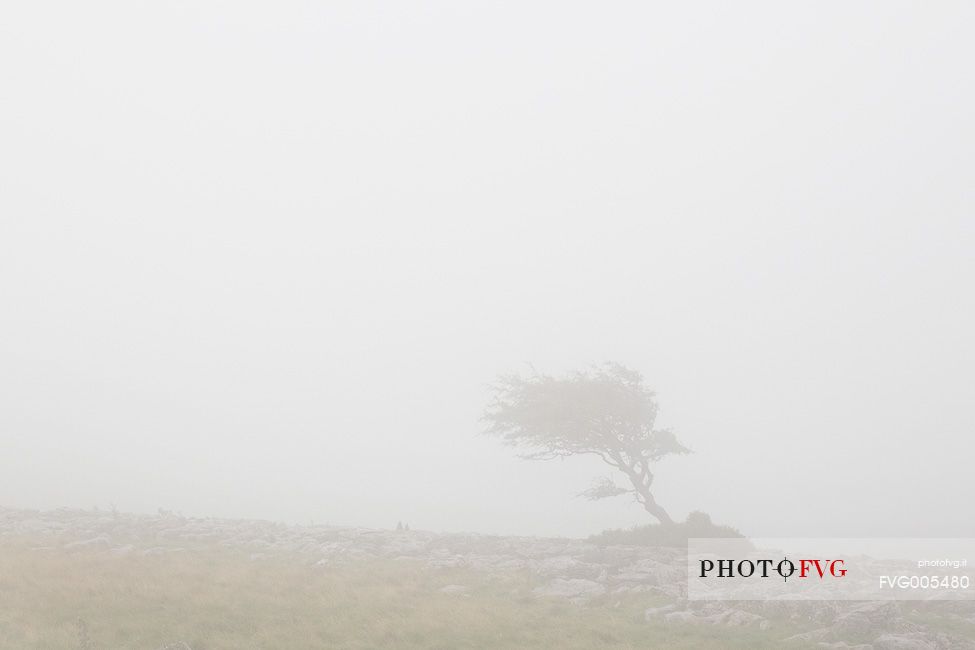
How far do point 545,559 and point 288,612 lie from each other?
1332 centimetres

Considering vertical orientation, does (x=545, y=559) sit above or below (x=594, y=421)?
below

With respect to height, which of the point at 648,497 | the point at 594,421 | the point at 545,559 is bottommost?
the point at 545,559

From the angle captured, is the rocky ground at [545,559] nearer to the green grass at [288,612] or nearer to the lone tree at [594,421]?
the green grass at [288,612]

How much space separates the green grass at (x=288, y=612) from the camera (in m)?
16.5

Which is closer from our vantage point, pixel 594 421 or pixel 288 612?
pixel 288 612

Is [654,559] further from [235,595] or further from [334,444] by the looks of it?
[334,444]

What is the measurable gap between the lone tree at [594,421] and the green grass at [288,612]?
17193 mm

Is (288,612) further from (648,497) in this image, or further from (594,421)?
(648,497)

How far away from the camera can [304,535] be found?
34281mm

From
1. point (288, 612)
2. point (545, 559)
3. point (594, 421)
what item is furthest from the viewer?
point (594, 421)

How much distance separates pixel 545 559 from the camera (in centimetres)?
2925

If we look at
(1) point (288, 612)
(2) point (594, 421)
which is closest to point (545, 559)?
(2) point (594, 421)

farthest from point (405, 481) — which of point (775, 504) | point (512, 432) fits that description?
point (512, 432)

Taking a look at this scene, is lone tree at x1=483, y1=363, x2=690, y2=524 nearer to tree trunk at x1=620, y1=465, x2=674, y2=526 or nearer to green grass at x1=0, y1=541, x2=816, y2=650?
tree trunk at x1=620, y1=465, x2=674, y2=526
